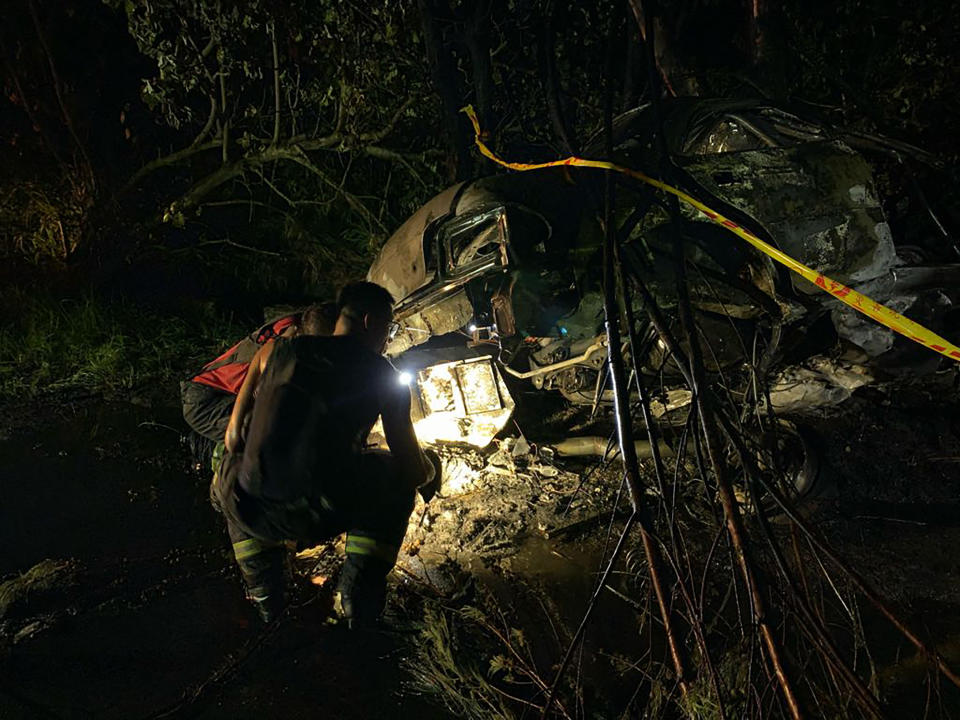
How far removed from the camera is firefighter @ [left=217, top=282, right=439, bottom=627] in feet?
7.83

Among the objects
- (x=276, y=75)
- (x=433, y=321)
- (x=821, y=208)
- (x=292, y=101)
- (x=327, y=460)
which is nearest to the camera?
(x=327, y=460)

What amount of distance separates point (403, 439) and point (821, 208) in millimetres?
2583

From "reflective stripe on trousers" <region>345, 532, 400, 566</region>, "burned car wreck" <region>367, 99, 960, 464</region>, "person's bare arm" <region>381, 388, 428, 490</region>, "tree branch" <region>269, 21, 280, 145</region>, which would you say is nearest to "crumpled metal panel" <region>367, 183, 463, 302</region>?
"burned car wreck" <region>367, 99, 960, 464</region>

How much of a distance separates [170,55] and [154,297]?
270 cm

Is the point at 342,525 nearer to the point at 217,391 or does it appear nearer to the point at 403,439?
the point at 403,439

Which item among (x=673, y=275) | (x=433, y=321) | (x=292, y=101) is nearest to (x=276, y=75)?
(x=292, y=101)

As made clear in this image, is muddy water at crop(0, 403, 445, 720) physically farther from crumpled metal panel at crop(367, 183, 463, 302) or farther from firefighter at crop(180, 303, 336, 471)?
crumpled metal panel at crop(367, 183, 463, 302)

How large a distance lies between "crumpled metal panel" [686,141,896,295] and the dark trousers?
2.41 metres

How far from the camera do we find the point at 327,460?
2428mm

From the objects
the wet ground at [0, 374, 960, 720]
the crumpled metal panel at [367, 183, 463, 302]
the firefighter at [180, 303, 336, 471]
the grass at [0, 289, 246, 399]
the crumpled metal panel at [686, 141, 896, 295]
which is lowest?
the wet ground at [0, 374, 960, 720]

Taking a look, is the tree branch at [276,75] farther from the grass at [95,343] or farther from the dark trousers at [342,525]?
the dark trousers at [342,525]

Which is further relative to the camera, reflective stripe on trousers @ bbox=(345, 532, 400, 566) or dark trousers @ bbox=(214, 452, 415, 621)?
reflective stripe on trousers @ bbox=(345, 532, 400, 566)

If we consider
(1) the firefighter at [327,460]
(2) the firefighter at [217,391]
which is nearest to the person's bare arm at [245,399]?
(1) the firefighter at [327,460]

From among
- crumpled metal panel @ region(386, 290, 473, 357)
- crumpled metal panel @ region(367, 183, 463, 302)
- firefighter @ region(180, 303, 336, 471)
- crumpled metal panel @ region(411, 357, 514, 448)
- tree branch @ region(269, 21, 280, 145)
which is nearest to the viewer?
firefighter @ region(180, 303, 336, 471)
